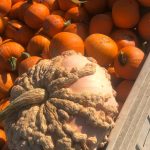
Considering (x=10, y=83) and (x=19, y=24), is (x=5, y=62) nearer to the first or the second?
(x=10, y=83)

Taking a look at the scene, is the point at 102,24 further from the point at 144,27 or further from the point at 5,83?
the point at 5,83

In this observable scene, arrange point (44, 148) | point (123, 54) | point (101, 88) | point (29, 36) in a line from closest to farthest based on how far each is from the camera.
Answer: point (44, 148) → point (101, 88) → point (123, 54) → point (29, 36)

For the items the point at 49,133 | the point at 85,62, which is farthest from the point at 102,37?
the point at 49,133

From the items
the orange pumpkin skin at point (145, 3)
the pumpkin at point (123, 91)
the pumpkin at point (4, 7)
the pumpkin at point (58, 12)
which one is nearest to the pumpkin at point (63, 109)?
the pumpkin at point (123, 91)

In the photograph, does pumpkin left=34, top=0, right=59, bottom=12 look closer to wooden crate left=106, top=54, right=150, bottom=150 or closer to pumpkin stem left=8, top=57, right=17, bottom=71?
pumpkin stem left=8, top=57, right=17, bottom=71

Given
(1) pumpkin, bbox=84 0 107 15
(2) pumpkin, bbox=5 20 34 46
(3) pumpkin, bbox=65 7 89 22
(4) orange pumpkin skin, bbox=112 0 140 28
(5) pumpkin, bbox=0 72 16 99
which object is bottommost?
(5) pumpkin, bbox=0 72 16 99

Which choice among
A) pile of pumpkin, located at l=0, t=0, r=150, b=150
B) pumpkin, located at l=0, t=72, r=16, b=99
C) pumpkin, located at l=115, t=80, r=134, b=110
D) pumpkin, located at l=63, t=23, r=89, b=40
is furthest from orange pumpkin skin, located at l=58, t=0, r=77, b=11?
pumpkin, located at l=115, t=80, r=134, b=110
